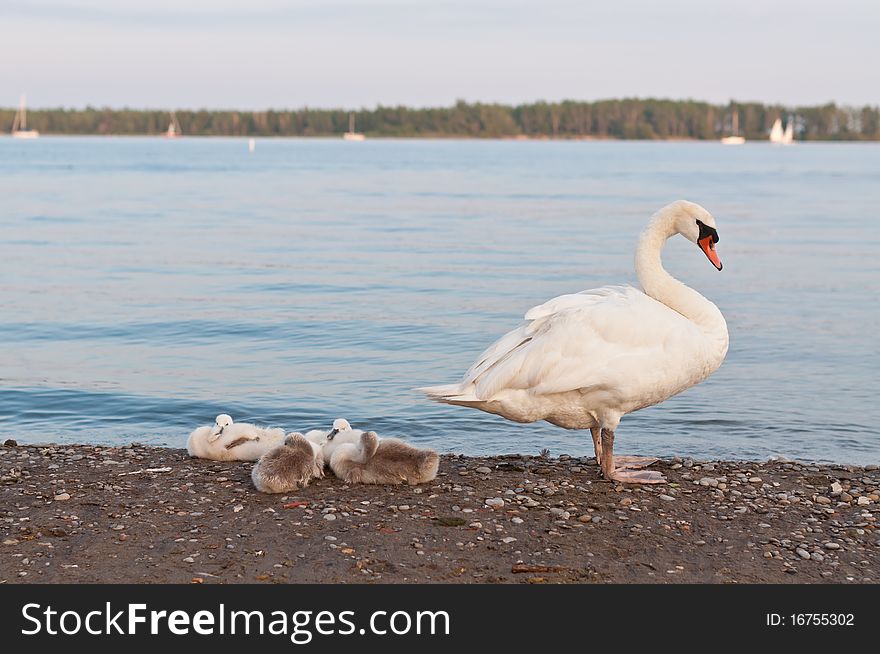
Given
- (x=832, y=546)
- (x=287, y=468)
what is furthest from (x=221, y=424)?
(x=832, y=546)

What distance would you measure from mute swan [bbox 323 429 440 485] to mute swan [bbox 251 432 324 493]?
228mm

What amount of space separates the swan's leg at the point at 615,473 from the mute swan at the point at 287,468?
200 cm

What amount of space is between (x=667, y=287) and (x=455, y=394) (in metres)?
1.76

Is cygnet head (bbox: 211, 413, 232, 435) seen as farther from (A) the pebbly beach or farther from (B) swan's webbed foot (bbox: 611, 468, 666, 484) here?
(B) swan's webbed foot (bbox: 611, 468, 666, 484)

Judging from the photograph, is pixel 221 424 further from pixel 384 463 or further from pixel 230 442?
pixel 384 463

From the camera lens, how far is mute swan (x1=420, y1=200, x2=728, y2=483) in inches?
311

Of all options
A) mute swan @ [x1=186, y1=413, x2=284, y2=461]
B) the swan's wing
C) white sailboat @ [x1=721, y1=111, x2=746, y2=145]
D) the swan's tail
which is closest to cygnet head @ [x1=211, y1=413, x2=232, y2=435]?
mute swan @ [x1=186, y1=413, x2=284, y2=461]

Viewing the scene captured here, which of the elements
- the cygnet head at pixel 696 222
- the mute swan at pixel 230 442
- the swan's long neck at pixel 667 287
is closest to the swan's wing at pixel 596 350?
the swan's long neck at pixel 667 287

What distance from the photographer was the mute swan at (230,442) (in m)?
8.84

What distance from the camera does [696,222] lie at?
8.73 meters

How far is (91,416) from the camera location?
1184cm

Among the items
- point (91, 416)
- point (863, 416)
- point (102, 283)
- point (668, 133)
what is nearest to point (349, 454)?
point (91, 416)

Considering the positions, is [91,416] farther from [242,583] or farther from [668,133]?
[668,133]

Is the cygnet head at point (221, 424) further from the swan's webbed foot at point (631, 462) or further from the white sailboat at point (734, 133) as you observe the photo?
the white sailboat at point (734, 133)
